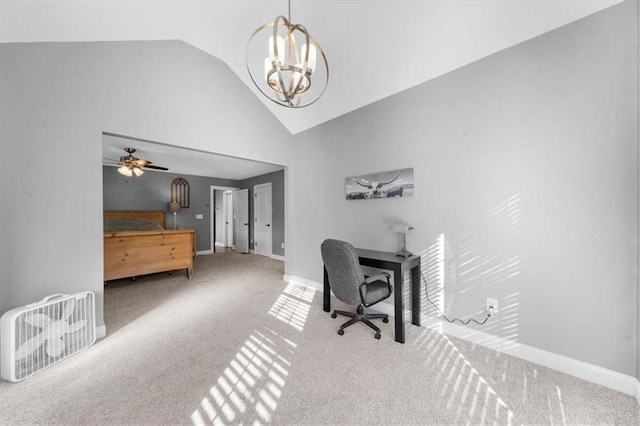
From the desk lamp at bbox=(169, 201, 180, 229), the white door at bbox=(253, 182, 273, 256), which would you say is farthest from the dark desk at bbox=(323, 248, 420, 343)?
the desk lamp at bbox=(169, 201, 180, 229)

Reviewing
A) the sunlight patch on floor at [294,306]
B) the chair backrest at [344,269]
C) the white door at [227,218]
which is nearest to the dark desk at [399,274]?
the chair backrest at [344,269]

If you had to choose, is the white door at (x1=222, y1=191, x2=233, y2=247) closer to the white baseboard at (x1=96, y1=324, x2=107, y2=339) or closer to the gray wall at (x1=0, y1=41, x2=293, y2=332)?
the gray wall at (x1=0, y1=41, x2=293, y2=332)

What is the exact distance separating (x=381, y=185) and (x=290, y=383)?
2.21 meters

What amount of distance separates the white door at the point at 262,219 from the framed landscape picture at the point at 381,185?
12.0 feet

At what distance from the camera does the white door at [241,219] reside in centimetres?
713

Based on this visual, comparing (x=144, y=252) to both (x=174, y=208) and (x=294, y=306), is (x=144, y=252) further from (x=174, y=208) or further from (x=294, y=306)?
(x=174, y=208)

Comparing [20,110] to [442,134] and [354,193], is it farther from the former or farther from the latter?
[442,134]

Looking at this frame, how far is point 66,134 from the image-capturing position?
2.07m

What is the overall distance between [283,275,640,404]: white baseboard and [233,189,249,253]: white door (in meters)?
5.83

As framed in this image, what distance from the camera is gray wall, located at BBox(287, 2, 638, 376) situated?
157 cm

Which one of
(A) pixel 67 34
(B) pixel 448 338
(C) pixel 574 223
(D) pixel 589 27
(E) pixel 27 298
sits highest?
(A) pixel 67 34

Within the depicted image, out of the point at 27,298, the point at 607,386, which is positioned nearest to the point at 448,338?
the point at 607,386

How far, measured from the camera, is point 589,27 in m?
1.65

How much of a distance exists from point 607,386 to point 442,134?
228 cm
